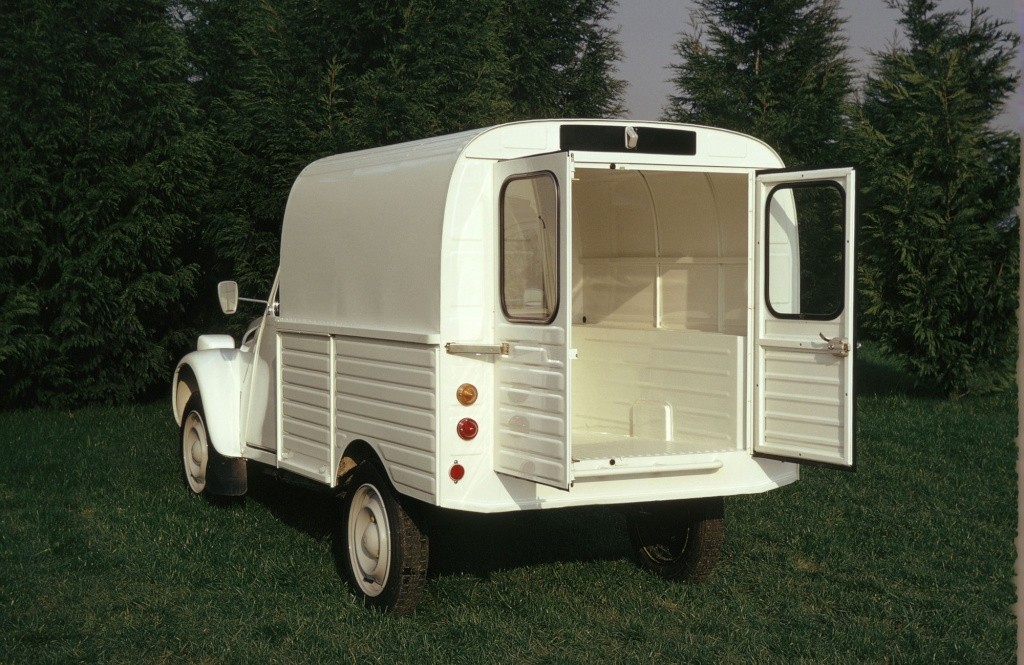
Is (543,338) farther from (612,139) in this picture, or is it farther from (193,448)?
(193,448)

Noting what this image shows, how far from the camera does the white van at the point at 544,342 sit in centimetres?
592

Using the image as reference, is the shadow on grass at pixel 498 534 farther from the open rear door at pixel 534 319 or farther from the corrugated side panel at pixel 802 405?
the corrugated side panel at pixel 802 405

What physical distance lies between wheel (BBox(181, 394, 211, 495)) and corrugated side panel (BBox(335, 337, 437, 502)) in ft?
8.42

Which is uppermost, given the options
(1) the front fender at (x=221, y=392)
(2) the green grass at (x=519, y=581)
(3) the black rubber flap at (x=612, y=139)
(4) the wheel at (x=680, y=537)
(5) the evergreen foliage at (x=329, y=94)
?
(5) the evergreen foliage at (x=329, y=94)

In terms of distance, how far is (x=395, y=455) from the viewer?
6270 mm

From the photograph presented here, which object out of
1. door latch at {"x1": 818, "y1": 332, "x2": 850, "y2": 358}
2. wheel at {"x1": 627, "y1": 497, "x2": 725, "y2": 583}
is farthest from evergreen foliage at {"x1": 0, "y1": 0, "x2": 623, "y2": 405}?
door latch at {"x1": 818, "y1": 332, "x2": 850, "y2": 358}

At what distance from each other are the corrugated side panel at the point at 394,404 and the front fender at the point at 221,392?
1752mm

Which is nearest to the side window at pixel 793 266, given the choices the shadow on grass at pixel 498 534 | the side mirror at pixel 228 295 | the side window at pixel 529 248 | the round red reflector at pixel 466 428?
the side window at pixel 529 248

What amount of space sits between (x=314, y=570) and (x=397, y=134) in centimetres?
753

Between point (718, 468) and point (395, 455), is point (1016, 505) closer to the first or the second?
point (718, 468)

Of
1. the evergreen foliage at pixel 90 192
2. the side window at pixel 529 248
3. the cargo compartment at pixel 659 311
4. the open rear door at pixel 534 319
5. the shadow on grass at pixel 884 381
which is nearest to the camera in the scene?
the open rear door at pixel 534 319

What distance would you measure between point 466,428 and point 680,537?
6.33 feet

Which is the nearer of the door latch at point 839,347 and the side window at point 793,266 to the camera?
the door latch at point 839,347

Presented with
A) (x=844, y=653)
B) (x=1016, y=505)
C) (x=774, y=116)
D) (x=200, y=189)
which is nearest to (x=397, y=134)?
(x=200, y=189)
